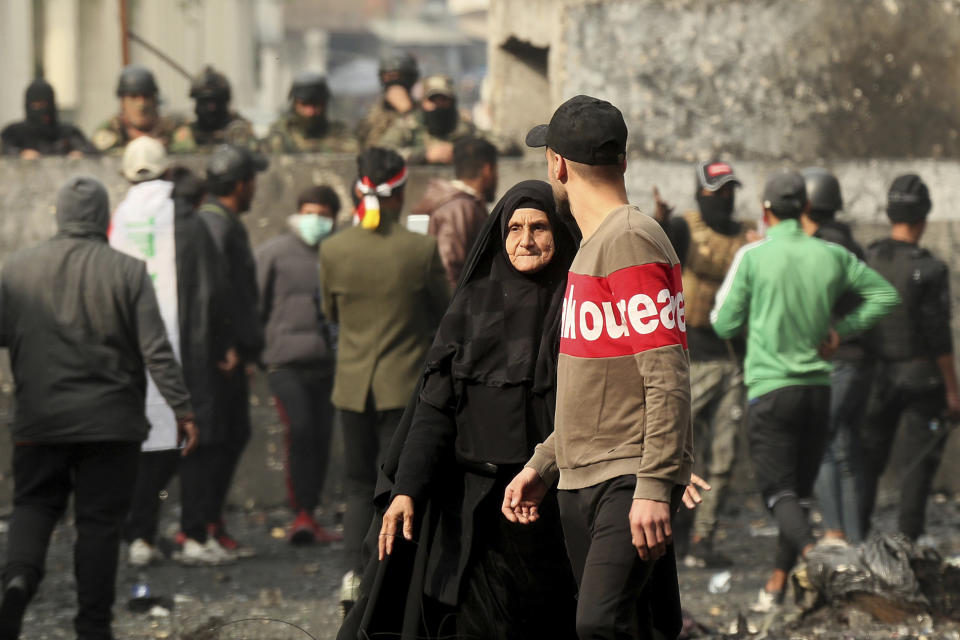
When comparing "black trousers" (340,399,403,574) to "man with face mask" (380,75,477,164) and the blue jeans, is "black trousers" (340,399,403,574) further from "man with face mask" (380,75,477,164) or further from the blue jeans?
"man with face mask" (380,75,477,164)

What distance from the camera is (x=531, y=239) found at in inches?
198

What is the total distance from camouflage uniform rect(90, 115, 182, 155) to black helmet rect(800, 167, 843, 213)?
13.7ft

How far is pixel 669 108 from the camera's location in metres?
10.1

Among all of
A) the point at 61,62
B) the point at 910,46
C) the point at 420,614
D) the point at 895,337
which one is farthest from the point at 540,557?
the point at 61,62

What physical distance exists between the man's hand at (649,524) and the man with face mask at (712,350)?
4.09 metres

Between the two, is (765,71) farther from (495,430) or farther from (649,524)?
(649,524)

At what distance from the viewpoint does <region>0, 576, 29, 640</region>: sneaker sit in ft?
20.7

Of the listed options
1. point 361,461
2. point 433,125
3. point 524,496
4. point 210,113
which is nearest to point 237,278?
point 361,461

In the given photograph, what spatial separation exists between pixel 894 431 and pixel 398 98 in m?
4.05

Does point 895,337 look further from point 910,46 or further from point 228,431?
point 228,431

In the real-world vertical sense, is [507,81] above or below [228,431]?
above

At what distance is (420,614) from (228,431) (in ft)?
13.1

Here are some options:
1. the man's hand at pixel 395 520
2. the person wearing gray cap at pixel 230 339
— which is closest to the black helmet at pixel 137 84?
the person wearing gray cap at pixel 230 339

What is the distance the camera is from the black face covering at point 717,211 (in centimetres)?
834
